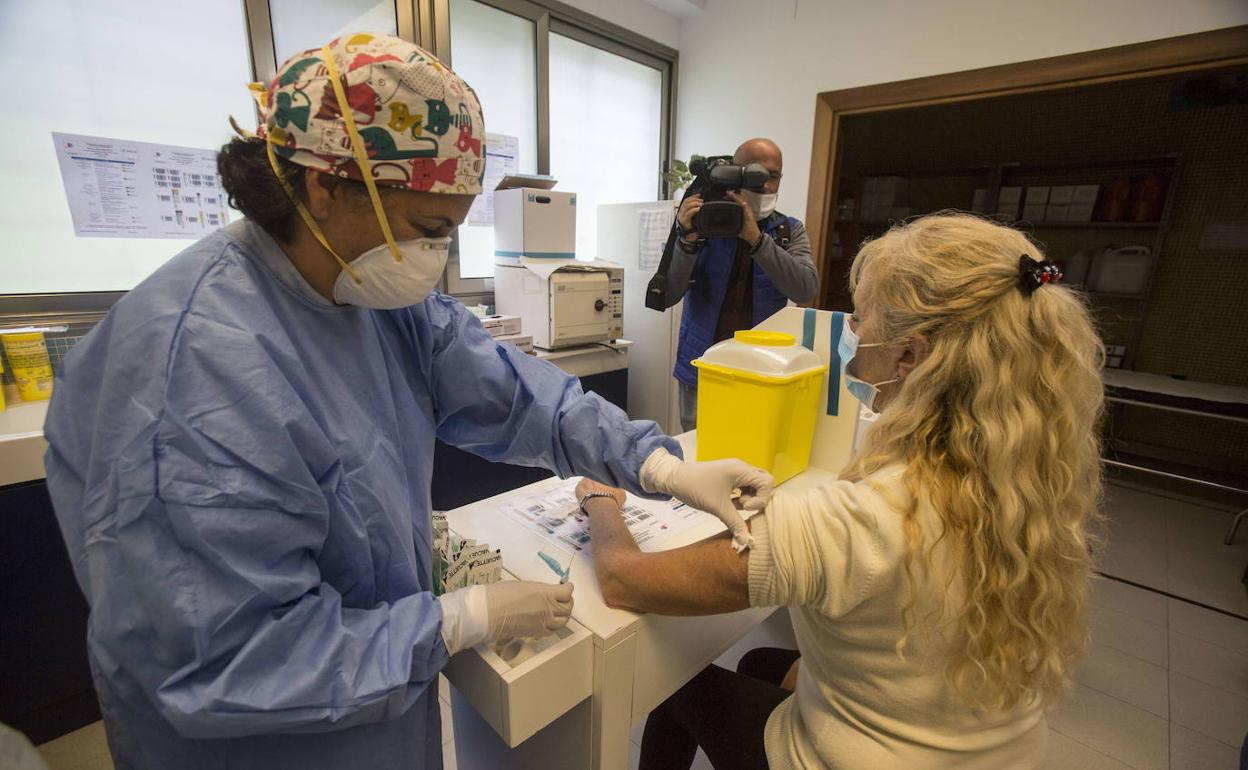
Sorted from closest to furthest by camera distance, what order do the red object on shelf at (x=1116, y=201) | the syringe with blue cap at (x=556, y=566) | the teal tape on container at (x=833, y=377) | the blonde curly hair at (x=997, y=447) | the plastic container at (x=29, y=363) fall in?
the blonde curly hair at (x=997, y=447) < the syringe with blue cap at (x=556, y=566) < the teal tape on container at (x=833, y=377) < the plastic container at (x=29, y=363) < the red object on shelf at (x=1116, y=201)

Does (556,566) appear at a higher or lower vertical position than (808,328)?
lower

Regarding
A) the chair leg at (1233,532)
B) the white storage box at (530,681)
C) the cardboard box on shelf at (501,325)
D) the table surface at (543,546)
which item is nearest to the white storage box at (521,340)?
the cardboard box on shelf at (501,325)

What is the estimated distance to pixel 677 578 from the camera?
834 millimetres

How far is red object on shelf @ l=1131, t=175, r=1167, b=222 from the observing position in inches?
130

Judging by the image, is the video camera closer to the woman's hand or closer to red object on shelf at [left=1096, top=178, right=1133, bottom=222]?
the woman's hand

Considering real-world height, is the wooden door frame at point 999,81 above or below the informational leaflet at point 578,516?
above

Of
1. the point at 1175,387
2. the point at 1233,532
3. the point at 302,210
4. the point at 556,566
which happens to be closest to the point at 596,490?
the point at 556,566

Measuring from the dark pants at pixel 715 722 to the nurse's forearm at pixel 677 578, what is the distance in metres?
0.30

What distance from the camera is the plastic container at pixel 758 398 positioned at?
120 centimetres

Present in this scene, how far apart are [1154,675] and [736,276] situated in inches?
75.4

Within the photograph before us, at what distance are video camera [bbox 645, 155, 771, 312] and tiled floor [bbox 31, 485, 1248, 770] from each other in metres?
1.24

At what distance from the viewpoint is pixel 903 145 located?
436 centimetres

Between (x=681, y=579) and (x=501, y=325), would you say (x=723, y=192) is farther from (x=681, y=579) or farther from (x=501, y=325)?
(x=681, y=579)

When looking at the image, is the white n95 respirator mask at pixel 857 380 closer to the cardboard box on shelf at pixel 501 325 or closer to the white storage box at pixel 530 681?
the white storage box at pixel 530 681
